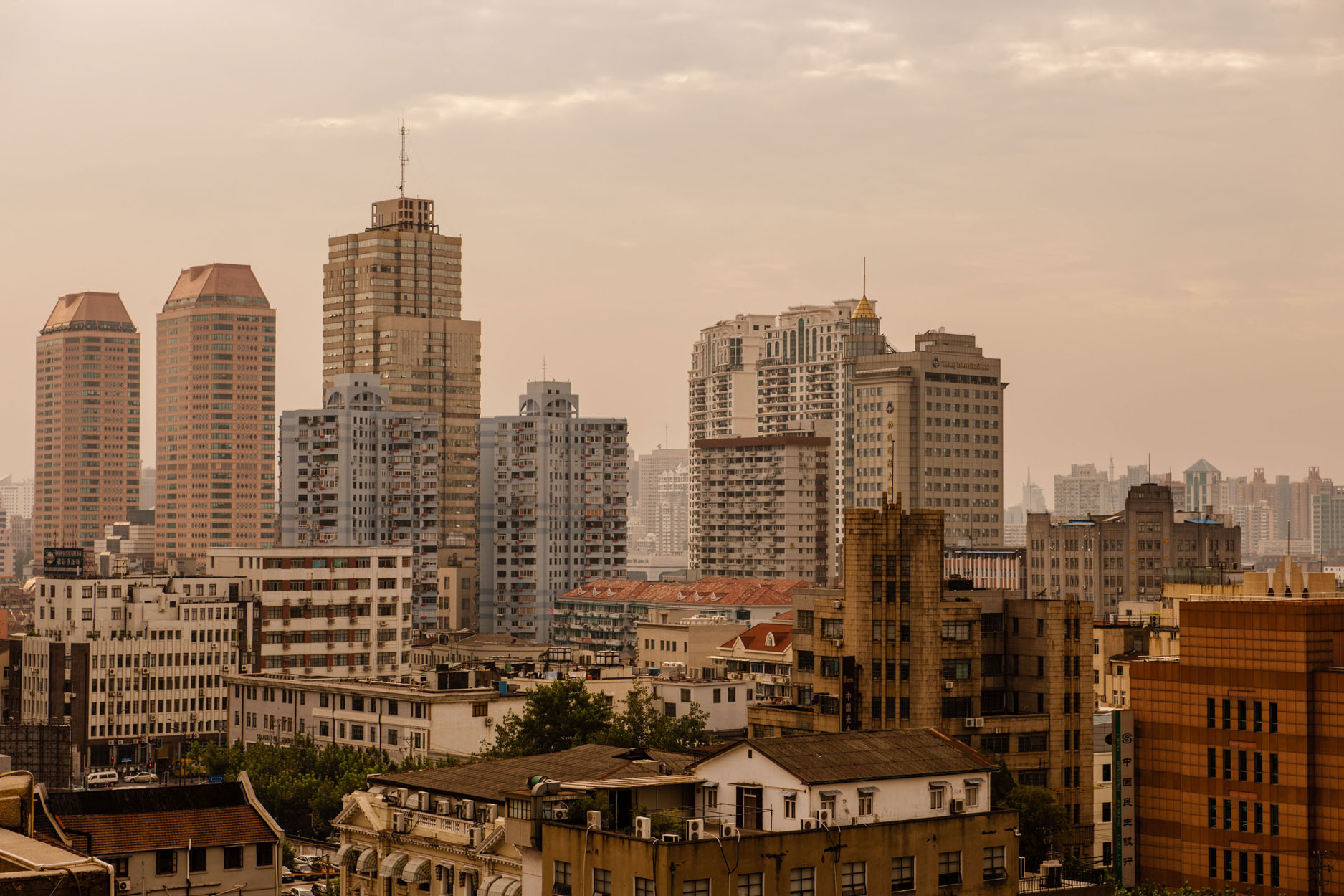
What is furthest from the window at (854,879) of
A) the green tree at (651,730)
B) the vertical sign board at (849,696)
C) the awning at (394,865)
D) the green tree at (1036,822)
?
the green tree at (651,730)

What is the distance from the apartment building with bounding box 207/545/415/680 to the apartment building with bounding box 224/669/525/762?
2522 centimetres

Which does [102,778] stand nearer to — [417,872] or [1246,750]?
[417,872]

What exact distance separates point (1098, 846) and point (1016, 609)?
15.5 metres

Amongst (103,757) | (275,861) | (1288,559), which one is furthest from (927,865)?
(103,757)

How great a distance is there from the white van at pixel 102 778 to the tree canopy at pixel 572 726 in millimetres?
32642

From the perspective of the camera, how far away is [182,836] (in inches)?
2756

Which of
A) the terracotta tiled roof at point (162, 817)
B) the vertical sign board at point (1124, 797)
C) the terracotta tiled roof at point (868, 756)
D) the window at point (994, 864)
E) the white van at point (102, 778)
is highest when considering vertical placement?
the terracotta tiled roof at point (868, 756)

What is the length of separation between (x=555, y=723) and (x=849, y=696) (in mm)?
24360

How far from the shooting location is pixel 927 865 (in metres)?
67.7

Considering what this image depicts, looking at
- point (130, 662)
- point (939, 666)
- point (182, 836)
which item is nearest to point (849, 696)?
point (939, 666)

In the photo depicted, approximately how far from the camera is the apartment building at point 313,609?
193m

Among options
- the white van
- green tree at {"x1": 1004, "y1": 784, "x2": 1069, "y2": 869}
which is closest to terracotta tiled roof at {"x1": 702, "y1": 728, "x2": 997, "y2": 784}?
green tree at {"x1": 1004, "y1": 784, "x2": 1069, "y2": 869}

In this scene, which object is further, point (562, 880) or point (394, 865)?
point (394, 865)

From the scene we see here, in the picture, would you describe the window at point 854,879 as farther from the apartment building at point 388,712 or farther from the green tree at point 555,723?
the apartment building at point 388,712
